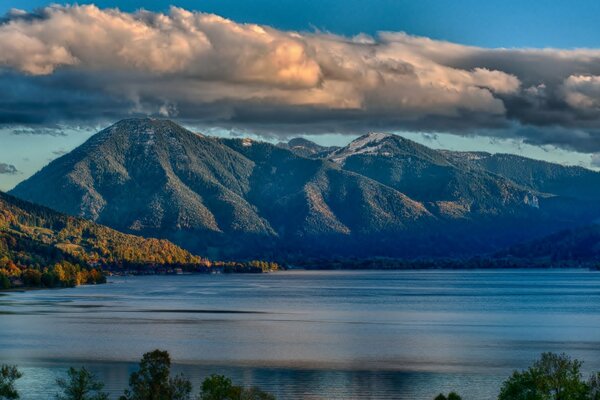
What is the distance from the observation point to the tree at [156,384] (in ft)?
288

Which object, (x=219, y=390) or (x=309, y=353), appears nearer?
(x=219, y=390)

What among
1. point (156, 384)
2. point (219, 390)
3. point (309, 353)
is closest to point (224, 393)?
point (219, 390)

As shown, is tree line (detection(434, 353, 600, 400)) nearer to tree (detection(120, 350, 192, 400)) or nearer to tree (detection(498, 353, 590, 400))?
tree (detection(498, 353, 590, 400))

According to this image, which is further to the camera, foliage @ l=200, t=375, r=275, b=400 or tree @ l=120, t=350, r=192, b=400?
tree @ l=120, t=350, r=192, b=400

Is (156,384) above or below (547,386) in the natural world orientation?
below

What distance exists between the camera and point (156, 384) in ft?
291

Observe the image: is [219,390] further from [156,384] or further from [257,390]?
[156,384]

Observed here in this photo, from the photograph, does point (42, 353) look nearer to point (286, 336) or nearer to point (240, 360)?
point (240, 360)

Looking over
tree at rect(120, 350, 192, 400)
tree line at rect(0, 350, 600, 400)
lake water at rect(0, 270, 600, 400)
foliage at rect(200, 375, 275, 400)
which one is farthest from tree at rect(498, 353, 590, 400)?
lake water at rect(0, 270, 600, 400)

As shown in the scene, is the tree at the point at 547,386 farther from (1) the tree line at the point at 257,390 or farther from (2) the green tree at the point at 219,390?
(2) the green tree at the point at 219,390

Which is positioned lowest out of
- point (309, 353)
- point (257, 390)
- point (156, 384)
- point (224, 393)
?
point (224, 393)

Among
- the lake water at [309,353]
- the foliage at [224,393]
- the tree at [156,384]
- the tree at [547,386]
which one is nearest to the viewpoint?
the foliage at [224,393]

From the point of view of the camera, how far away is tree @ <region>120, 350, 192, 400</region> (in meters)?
87.7

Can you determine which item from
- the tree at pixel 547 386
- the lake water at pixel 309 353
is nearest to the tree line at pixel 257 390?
the tree at pixel 547 386
